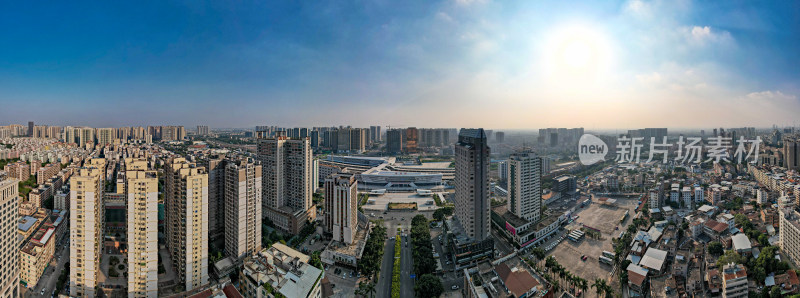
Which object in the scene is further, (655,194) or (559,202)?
(559,202)

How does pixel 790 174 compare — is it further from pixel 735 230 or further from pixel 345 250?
pixel 345 250

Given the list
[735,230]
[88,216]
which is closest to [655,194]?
[735,230]

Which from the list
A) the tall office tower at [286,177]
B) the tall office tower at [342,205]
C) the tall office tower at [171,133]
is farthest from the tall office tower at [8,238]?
the tall office tower at [171,133]

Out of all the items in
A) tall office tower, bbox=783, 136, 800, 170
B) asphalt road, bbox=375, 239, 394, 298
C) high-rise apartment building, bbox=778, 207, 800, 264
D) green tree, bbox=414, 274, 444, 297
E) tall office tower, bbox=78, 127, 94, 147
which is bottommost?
asphalt road, bbox=375, 239, 394, 298

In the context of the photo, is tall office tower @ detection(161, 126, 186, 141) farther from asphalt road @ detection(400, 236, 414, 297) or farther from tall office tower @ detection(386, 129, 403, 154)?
asphalt road @ detection(400, 236, 414, 297)

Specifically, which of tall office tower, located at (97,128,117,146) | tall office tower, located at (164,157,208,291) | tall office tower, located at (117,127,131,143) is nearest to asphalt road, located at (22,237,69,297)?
tall office tower, located at (164,157,208,291)

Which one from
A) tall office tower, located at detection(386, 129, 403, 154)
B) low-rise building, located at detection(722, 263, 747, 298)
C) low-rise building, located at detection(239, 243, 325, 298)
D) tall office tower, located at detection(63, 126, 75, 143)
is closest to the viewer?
low-rise building, located at detection(239, 243, 325, 298)

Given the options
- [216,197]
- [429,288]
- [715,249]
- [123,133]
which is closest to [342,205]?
[429,288]

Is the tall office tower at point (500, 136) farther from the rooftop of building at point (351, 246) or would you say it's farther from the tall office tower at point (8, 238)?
the tall office tower at point (8, 238)
